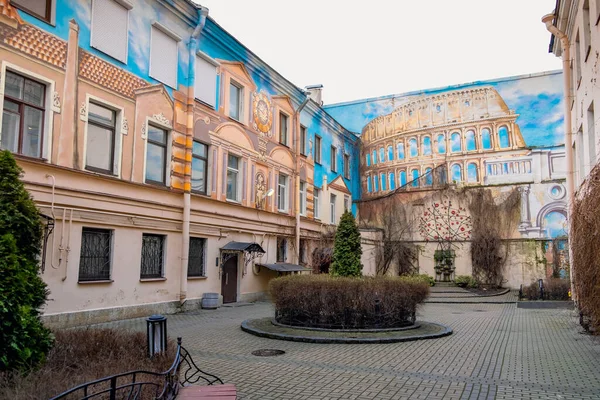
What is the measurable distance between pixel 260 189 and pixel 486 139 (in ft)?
54.0

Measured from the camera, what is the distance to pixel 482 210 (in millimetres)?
30078

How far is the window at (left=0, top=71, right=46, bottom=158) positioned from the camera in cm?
1171

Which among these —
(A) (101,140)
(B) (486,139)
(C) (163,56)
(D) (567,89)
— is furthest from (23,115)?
(B) (486,139)

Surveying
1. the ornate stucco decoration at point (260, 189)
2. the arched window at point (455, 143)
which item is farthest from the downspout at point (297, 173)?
the arched window at point (455, 143)

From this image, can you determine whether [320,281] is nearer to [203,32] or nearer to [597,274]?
[597,274]

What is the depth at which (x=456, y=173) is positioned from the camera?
31609 millimetres

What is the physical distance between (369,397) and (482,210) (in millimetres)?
25749

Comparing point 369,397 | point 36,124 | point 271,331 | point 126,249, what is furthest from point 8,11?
point 369,397

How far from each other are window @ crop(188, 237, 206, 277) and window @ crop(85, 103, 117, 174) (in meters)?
4.80

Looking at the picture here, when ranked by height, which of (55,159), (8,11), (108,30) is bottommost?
(55,159)

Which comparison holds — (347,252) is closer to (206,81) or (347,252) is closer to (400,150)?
(206,81)

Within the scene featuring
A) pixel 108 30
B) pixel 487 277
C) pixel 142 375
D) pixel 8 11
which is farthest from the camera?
pixel 487 277

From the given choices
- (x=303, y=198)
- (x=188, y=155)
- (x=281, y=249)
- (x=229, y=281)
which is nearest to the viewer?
(x=188, y=155)

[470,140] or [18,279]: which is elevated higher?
[470,140]
